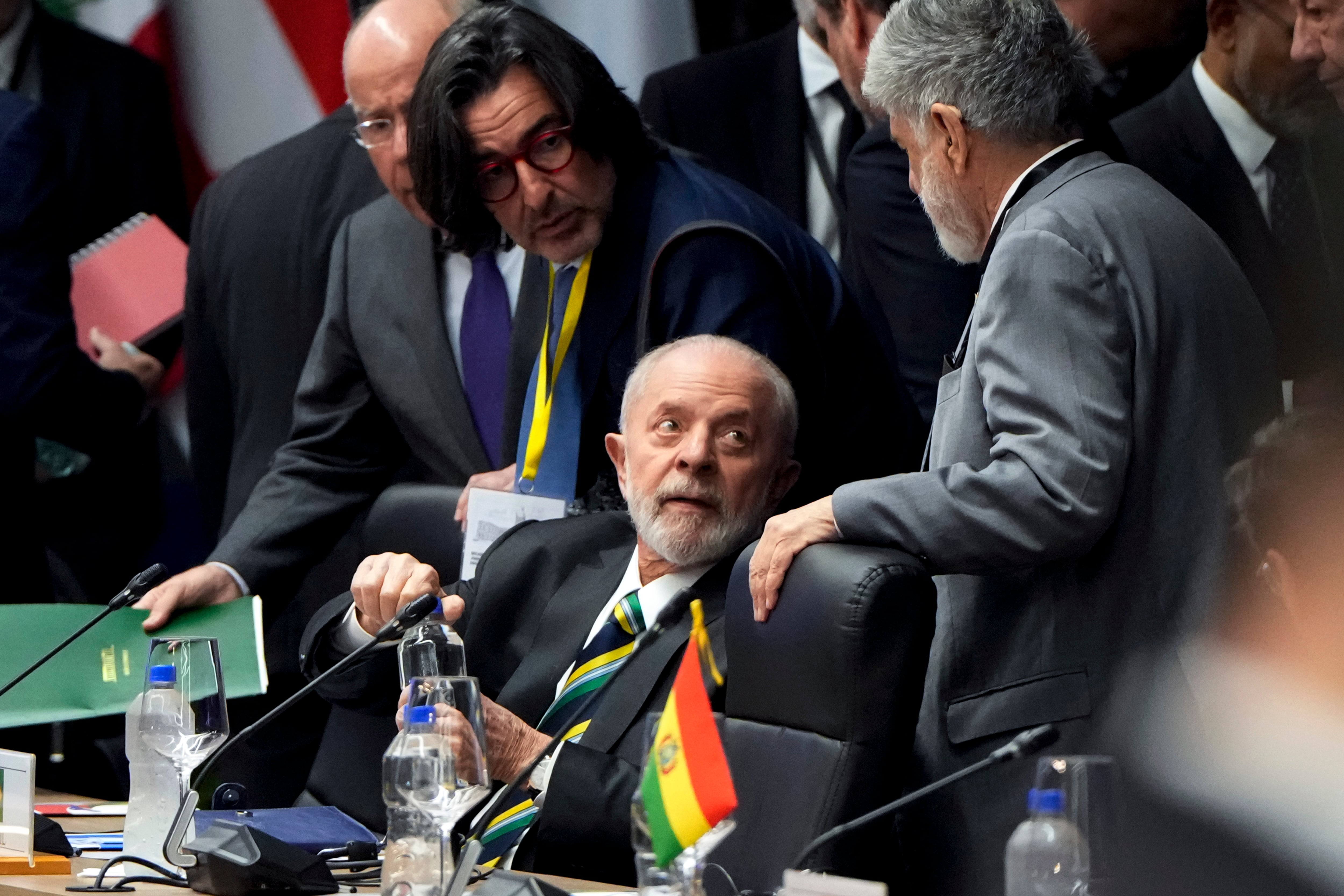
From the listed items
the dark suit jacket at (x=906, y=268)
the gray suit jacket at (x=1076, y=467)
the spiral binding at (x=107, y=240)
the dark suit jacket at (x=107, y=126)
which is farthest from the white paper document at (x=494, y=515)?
the dark suit jacket at (x=107, y=126)

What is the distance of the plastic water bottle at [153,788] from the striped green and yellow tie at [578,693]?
17.1 inches

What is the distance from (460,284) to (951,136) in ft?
4.87

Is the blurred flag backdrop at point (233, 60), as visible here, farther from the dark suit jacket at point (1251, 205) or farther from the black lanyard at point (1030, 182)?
the black lanyard at point (1030, 182)

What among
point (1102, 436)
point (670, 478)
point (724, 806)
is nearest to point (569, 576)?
point (670, 478)

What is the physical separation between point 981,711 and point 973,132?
765 millimetres

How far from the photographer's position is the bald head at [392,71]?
3.55 metres

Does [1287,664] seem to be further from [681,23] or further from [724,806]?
[681,23]

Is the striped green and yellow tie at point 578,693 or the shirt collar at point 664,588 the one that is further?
the shirt collar at point 664,588

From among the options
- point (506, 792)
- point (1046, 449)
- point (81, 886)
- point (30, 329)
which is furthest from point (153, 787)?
point (30, 329)

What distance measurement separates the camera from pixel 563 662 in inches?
113

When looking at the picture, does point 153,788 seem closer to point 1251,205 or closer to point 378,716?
point 378,716

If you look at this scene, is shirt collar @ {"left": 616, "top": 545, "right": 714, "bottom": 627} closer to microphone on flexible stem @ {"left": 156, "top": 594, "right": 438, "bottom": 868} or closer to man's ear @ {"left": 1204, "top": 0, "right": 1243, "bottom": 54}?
microphone on flexible stem @ {"left": 156, "top": 594, "right": 438, "bottom": 868}

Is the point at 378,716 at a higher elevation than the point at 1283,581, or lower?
lower

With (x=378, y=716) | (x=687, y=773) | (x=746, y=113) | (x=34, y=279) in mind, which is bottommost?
(x=378, y=716)
